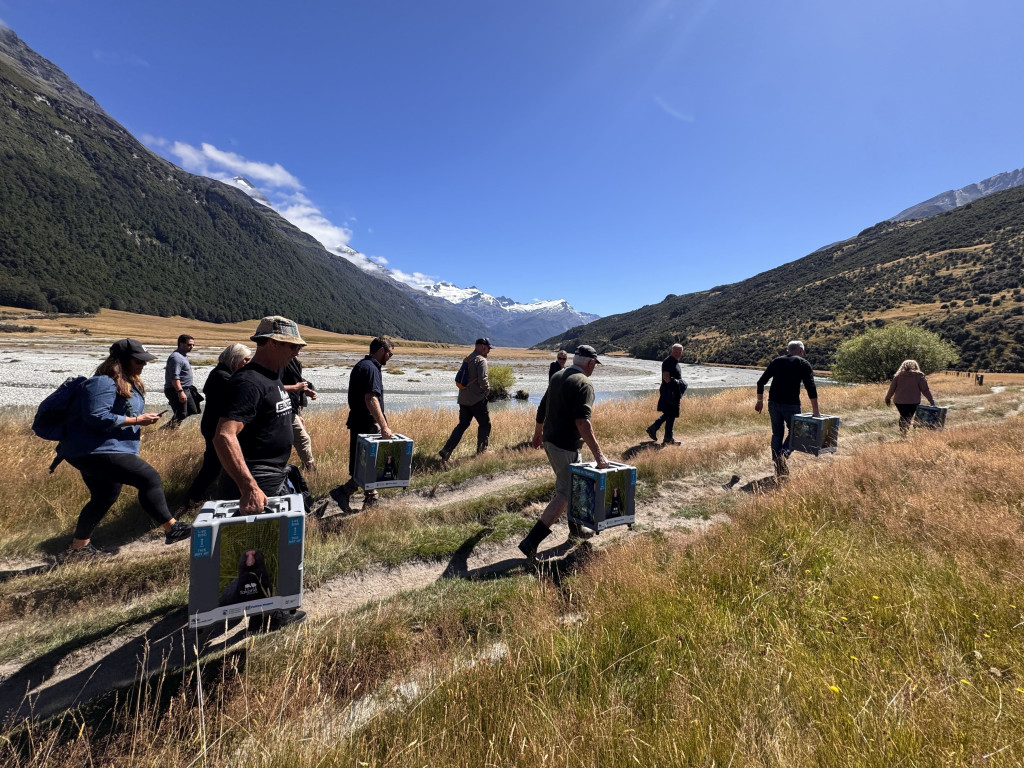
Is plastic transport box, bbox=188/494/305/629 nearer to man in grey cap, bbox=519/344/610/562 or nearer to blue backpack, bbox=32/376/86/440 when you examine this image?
blue backpack, bbox=32/376/86/440

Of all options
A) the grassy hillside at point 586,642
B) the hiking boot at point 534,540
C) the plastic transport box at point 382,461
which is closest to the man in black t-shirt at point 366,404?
the plastic transport box at point 382,461

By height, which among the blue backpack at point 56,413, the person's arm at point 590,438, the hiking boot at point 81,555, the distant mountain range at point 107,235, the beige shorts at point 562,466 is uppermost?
the distant mountain range at point 107,235

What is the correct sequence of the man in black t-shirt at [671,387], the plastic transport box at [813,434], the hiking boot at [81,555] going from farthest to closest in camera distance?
the man in black t-shirt at [671,387] < the plastic transport box at [813,434] < the hiking boot at [81,555]

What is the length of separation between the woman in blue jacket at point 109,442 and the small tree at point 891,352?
37.9 m

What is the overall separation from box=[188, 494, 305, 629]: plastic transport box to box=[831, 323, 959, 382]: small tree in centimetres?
3712

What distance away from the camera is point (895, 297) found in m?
67.4

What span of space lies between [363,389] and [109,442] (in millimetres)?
2541

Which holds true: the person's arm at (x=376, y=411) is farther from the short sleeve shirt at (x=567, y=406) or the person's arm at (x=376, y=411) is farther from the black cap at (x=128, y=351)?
the black cap at (x=128, y=351)

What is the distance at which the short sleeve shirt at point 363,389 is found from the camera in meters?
5.57

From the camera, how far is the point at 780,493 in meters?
5.64

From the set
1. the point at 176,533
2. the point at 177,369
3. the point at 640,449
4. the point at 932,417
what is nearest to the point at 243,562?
the point at 176,533

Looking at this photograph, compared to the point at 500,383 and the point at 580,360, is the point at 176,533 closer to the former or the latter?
the point at 580,360

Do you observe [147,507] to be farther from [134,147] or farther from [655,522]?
[134,147]

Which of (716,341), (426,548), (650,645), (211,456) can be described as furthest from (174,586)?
(716,341)
